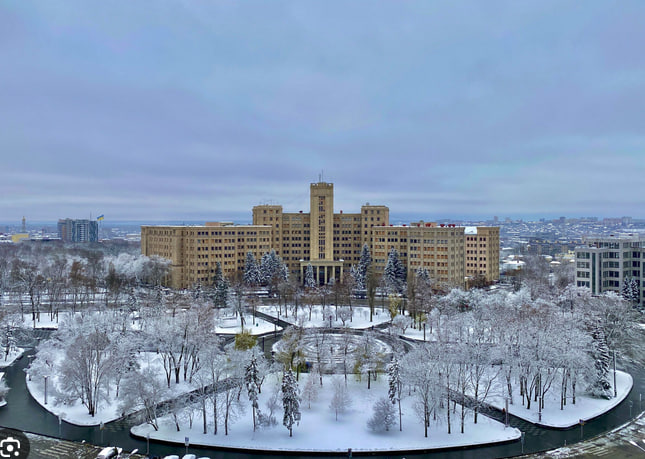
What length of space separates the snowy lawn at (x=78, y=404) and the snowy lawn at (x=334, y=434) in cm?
425

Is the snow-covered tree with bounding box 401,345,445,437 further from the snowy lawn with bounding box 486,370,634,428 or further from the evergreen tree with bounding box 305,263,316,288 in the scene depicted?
the evergreen tree with bounding box 305,263,316,288

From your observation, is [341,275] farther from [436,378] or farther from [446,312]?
[436,378]

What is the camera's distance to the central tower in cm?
11862

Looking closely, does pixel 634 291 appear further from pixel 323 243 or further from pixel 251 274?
pixel 251 274

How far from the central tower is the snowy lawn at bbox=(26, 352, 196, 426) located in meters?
71.6

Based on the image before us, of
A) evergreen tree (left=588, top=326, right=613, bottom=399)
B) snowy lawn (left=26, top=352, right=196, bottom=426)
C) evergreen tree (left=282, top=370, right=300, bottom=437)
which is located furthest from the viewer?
evergreen tree (left=588, top=326, right=613, bottom=399)

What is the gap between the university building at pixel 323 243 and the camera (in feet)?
360

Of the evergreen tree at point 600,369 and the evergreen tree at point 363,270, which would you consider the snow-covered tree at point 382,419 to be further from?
the evergreen tree at point 363,270

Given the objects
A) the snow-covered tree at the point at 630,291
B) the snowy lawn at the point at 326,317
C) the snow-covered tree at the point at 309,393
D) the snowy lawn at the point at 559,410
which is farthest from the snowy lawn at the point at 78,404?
the snow-covered tree at the point at 630,291

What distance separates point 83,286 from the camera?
99.9 m

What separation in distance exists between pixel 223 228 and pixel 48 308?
40504 millimetres

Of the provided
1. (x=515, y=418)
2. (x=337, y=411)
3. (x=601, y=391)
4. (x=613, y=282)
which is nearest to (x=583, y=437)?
(x=515, y=418)

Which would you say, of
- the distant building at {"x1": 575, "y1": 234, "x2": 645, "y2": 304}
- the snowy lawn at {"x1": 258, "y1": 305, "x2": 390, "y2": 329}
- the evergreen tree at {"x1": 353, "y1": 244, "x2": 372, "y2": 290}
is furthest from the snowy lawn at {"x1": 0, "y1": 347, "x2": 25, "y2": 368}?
the distant building at {"x1": 575, "y1": 234, "x2": 645, "y2": 304}

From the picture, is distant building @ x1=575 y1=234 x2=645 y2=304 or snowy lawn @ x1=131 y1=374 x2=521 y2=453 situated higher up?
distant building @ x1=575 y1=234 x2=645 y2=304
